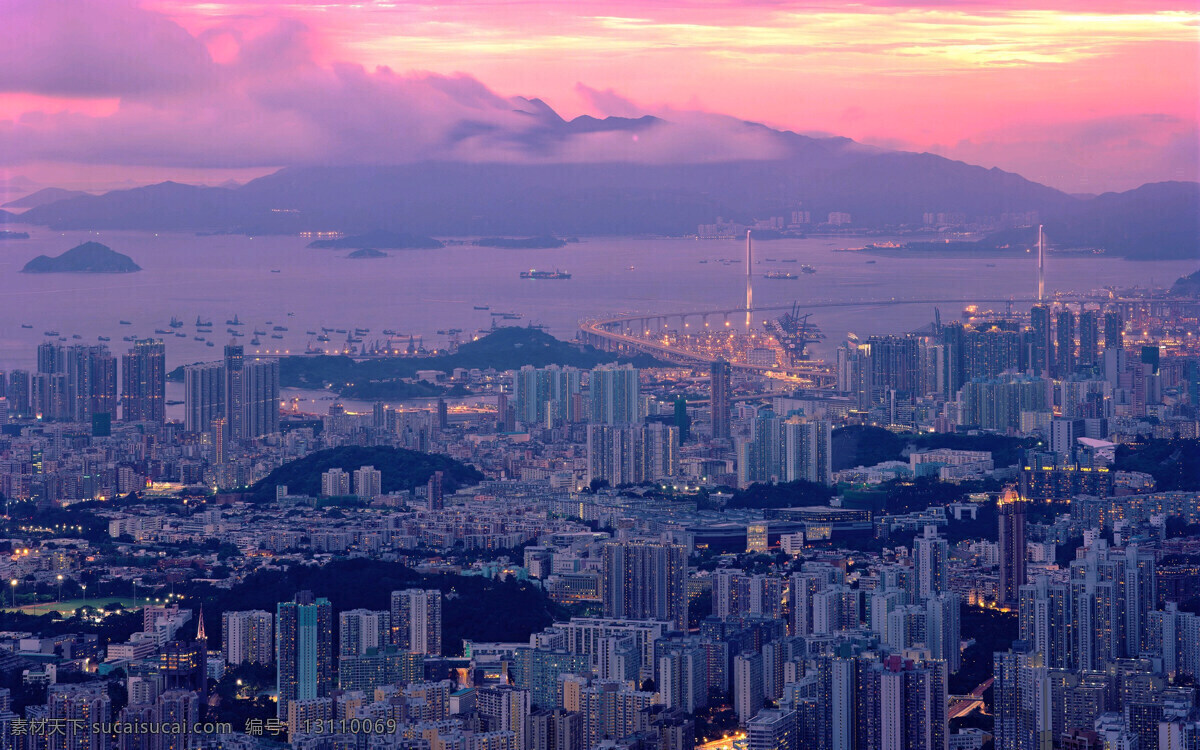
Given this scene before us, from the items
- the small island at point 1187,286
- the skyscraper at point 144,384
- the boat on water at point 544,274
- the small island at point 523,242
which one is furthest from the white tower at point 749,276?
the skyscraper at point 144,384

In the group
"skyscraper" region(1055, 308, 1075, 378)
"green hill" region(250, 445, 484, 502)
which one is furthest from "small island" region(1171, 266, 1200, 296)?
"green hill" region(250, 445, 484, 502)

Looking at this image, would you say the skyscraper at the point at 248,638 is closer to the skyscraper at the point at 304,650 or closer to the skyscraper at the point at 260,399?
the skyscraper at the point at 304,650

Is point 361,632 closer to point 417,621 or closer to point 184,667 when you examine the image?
point 417,621

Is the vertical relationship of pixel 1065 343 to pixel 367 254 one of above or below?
below

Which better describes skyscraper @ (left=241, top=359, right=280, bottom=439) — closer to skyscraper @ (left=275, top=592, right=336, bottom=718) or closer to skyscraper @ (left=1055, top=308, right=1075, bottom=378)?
skyscraper @ (left=1055, top=308, right=1075, bottom=378)

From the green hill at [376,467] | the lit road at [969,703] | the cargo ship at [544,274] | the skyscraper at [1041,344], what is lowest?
the lit road at [969,703]

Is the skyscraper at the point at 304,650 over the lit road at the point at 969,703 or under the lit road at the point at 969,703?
over

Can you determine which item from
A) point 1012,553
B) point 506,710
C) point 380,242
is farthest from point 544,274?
point 506,710
